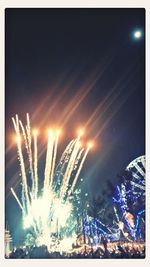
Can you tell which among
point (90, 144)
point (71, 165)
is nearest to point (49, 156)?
point (71, 165)

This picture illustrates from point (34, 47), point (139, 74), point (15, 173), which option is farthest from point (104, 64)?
point (15, 173)

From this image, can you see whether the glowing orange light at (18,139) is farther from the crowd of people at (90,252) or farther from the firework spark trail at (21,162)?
the crowd of people at (90,252)

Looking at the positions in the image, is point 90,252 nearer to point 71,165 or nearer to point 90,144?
point 71,165

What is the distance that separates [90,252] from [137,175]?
0.57m

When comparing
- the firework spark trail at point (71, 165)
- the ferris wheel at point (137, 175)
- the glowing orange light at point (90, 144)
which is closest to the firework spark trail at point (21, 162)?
the firework spark trail at point (71, 165)

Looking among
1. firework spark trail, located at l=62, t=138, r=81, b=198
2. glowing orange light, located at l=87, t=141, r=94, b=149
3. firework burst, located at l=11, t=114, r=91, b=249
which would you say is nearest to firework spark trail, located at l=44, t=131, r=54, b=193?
firework burst, located at l=11, t=114, r=91, b=249

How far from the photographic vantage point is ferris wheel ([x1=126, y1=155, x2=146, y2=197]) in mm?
3580

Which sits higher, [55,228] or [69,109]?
[69,109]

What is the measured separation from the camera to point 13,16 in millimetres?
3650

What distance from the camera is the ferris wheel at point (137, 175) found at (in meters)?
3.58

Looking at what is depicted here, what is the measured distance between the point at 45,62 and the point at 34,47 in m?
0.12

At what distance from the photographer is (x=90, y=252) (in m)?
3.57

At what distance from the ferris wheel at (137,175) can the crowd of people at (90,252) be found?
0.34m

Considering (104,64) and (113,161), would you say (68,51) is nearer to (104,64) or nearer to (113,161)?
(104,64)
